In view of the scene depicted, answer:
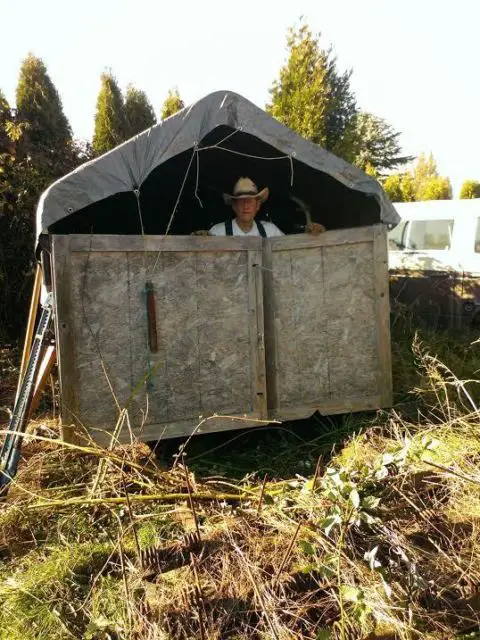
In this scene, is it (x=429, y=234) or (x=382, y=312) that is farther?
(x=429, y=234)

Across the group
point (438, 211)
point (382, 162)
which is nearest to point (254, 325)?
point (438, 211)

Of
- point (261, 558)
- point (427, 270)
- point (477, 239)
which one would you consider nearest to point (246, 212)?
point (261, 558)

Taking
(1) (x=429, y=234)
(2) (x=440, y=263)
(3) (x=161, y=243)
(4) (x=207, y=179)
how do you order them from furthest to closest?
(1) (x=429, y=234), (2) (x=440, y=263), (4) (x=207, y=179), (3) (x=161, y=243)

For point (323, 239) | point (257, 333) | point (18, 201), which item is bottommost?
point (257, 333)

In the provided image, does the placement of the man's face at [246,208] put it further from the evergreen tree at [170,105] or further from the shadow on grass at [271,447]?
the evergreen tree at [170,105]

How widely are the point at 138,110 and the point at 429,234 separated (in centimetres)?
719

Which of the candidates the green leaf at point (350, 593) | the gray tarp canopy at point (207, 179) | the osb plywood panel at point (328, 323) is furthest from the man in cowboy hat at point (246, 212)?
the green leaf at point (350, 593)

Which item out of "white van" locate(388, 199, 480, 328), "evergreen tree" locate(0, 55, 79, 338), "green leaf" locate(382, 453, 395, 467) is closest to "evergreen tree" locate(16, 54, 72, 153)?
"evergreen tree" locate(0, 55, 79, 338)

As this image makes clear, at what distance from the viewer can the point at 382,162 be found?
3691cm

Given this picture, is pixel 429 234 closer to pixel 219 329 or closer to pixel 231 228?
pixel 231 228

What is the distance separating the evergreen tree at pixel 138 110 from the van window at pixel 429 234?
6478mm

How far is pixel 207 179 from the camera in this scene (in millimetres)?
5215

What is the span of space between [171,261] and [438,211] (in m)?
4.94

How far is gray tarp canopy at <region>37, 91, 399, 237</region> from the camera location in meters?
3.29
